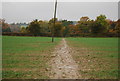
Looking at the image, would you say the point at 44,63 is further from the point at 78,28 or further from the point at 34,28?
the point at 78,28

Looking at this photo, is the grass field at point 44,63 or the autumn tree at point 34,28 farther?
the autumn tree at point 34,28

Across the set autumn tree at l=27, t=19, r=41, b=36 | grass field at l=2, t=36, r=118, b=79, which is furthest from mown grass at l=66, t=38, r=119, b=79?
autumn tree at l=27, t=19, r=41, b=36

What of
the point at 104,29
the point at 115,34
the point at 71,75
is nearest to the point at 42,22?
the point at 104,29

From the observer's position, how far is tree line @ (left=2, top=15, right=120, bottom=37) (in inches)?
2100

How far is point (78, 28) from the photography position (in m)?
58.8

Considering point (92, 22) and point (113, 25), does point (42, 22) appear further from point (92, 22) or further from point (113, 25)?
point (113, 25)

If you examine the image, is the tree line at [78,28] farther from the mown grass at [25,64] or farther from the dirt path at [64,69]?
the dirt path at [64,69]

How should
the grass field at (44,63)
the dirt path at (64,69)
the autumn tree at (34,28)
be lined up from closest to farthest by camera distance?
the dirt path at (64,69)
the grass field at (44,63)
the autumn tree at (34,28)

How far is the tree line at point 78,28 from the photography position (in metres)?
53.3

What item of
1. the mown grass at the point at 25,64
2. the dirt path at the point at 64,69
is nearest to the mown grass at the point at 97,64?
the dirt path at the point at 64,69

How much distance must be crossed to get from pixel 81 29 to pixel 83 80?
177 ft

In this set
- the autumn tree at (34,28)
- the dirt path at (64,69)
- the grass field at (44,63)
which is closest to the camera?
the dirt path at (64,69)

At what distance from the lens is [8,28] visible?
55438 mm

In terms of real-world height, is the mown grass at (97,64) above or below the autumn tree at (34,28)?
below
